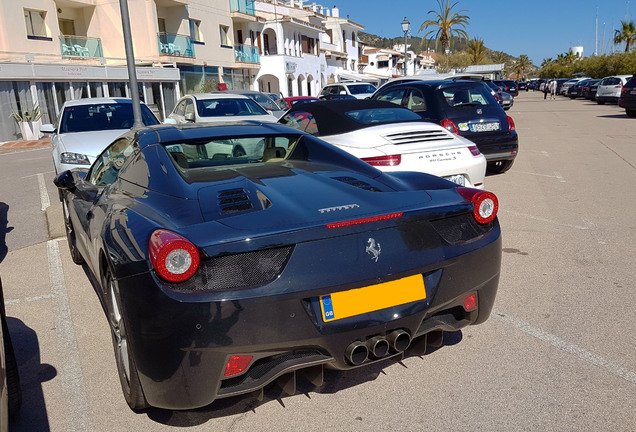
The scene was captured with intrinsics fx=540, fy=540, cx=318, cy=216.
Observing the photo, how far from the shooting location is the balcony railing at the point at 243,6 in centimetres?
3869

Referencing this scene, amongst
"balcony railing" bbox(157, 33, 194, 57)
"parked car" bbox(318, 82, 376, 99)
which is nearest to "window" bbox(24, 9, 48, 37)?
"balcony railing" bbox(157, 33, 194, 57)

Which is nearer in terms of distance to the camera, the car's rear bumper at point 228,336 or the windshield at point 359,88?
the car's rear bumper at point 228,336

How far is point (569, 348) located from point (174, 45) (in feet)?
107

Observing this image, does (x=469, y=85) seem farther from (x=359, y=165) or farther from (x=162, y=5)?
(x=162, y=5)

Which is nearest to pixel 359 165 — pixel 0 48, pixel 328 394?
pixel 328 394

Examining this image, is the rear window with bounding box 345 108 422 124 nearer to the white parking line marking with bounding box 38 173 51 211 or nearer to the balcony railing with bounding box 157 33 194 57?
the white parking line marking with bounding box 38 173 51 211

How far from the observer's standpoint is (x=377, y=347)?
2.62 m

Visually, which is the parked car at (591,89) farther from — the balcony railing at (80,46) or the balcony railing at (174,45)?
the balcony railing at (80,46)

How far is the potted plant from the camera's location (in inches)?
909

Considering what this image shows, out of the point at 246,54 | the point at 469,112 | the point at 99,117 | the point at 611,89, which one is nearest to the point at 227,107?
the point at 99,117

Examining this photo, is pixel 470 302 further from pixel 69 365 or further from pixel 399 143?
pixel 399 143

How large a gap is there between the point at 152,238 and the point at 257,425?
1.11 m

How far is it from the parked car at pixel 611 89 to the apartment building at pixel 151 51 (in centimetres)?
2195

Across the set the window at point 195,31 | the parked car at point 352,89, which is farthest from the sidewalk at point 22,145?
the window at point 195,31
